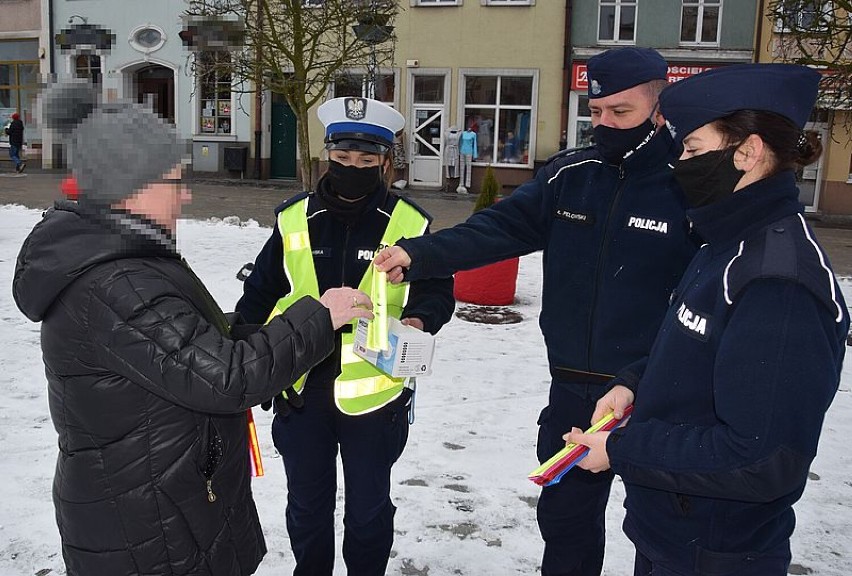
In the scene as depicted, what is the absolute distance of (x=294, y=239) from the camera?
3062mm

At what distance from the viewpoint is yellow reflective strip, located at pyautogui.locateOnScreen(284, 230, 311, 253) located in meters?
3.05

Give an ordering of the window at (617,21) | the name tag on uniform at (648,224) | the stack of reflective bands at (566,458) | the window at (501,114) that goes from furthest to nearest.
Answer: the window at (501,114) < the window at (617,21) < the name tag on uniform at (648,224) < the stack of reflective bands at (566,458)

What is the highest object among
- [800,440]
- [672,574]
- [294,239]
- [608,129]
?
[608,129]

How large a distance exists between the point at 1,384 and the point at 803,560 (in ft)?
16.6

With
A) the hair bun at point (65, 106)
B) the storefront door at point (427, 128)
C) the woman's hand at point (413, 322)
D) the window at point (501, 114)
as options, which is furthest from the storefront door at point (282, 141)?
the hair bun at point (65, 106)

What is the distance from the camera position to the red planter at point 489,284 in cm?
834

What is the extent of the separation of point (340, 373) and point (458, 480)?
1.69m

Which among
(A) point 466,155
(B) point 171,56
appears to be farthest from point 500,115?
(B) point 171,56

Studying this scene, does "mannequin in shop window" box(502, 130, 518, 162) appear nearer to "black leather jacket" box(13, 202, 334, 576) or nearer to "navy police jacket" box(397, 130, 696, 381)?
"navy police jacket" box(397, 130, 696, 381)

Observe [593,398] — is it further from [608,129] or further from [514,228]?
[608,129]

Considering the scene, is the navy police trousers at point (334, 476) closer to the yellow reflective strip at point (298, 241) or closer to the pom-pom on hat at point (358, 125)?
the yellow reflective strip at point (298, 241)

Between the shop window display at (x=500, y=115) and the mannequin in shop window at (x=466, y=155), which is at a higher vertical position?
the shop window display at (x=500, y=115)

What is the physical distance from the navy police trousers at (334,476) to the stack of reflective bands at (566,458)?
963mm

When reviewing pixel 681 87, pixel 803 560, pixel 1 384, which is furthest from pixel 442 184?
pixel 681 87
